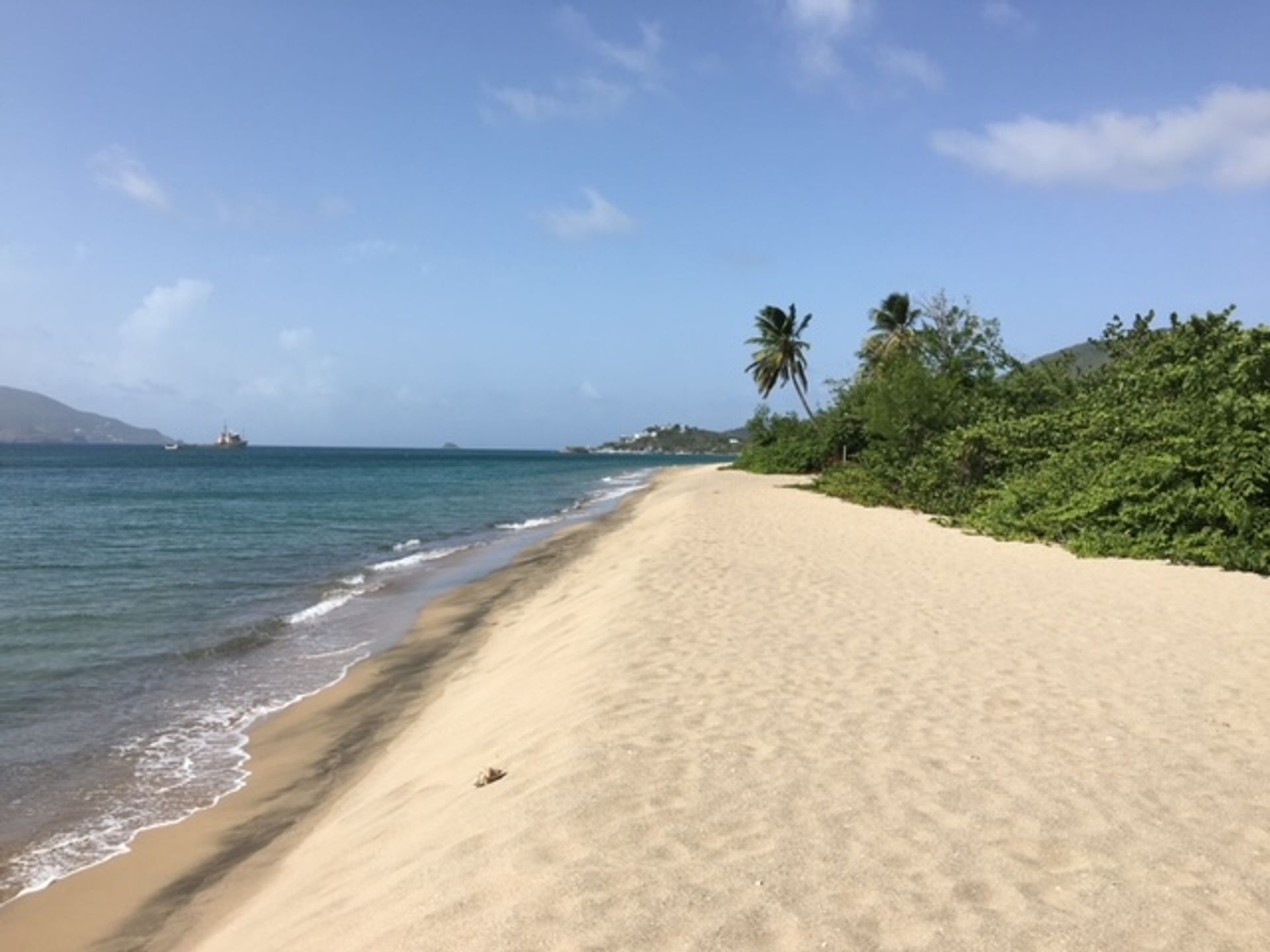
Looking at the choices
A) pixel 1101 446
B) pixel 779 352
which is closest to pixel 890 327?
pixel 779 352

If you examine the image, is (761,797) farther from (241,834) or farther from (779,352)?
(779,352)

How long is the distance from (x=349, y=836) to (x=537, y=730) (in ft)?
4.64

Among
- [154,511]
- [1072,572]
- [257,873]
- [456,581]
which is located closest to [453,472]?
[154,511]

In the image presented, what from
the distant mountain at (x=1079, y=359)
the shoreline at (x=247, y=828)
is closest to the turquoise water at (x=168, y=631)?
the shoreline at (x=247, y=828)

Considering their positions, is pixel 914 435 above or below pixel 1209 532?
above

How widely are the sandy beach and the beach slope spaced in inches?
0.9

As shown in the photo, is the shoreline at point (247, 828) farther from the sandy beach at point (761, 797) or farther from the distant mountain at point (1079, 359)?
the distant mountain at point (1079, 359)

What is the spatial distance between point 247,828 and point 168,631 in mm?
7297

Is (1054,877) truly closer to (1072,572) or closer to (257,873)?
(257,873)

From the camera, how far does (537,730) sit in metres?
6.14

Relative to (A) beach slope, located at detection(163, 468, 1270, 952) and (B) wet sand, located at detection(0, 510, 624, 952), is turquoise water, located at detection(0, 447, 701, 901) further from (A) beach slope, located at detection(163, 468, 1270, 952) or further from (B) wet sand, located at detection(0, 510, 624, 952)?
(A) beach slope, located at detection(163, 468, 1270, 952)

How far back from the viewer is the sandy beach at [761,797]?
11.8 feet

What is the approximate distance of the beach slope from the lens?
11.7 feet

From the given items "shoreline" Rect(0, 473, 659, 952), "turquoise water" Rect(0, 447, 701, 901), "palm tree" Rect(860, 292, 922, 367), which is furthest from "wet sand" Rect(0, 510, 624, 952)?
"palm tree" Rect(860, 292, 922, 367)
